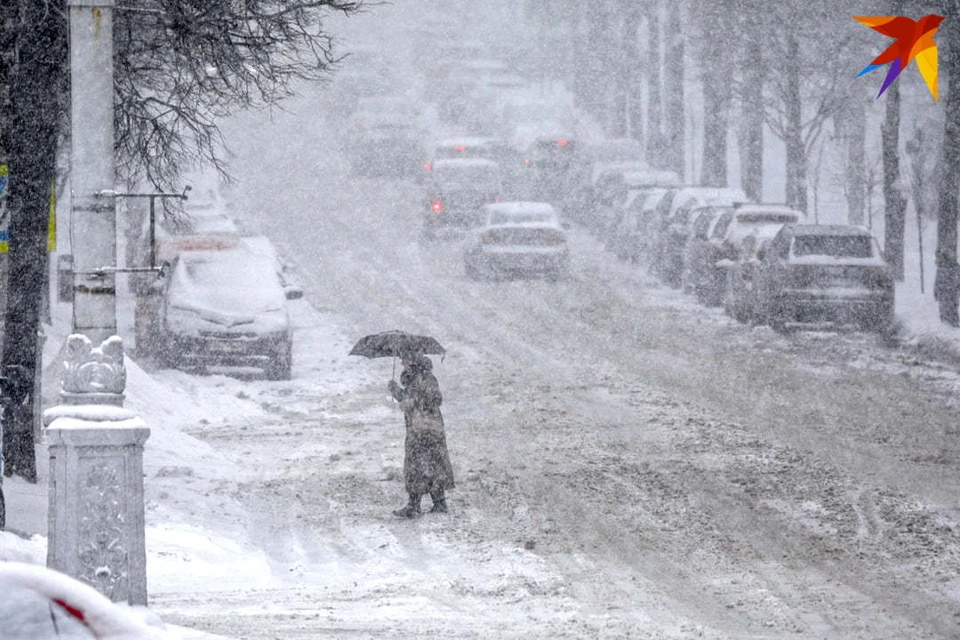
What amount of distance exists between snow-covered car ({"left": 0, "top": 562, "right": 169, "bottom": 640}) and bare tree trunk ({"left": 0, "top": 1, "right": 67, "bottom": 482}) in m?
6.97

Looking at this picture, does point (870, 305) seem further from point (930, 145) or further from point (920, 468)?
point (930, 145)

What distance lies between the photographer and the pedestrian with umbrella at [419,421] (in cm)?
1135

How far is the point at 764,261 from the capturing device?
22859 millimetres

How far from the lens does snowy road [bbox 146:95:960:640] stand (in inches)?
326

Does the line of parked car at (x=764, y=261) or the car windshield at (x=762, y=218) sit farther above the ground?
the car windshield at (x=762, y=218)

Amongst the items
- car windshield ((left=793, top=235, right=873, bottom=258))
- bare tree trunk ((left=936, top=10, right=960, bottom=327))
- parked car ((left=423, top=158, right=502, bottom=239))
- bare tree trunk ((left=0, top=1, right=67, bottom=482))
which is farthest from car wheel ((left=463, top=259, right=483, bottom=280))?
bare tree trunk ((left=0, top=1, right=67, bottom=482))

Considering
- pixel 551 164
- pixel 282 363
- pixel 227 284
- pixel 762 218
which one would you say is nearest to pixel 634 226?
pixel 762 218

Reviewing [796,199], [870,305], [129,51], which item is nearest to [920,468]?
[129,51]

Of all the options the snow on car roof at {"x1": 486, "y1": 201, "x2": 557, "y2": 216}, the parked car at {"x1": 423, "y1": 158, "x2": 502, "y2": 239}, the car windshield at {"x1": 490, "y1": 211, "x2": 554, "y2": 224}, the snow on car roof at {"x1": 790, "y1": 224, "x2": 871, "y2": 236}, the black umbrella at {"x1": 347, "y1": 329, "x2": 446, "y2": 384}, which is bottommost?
the black umbrella at {"x1": 347, "y1": 329, "x2": 446, "y2": 384}

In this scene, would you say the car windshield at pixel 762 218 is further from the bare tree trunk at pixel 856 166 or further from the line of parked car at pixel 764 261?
the bare tree trunk at pixel 856 166

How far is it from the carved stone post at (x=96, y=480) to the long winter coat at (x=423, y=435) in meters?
4.27

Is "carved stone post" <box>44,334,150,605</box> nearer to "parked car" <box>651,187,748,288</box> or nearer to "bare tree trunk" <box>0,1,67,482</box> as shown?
"bare tree trunk" <box>0,1,67,482</box>

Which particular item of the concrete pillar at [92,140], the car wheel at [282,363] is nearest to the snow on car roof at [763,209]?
the car wheel at [282,363]

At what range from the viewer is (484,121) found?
2491 inches
